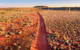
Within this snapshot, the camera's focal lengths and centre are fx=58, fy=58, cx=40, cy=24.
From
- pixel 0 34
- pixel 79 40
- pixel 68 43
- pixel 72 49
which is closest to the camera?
pixel 72 49

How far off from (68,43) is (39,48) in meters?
3.41

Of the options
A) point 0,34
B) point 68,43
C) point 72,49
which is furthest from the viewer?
point 0,34

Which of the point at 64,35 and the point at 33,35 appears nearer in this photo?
the point at 64,35

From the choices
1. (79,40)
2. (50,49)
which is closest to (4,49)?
(50,49)

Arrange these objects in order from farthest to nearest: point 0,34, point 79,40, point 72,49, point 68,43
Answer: point 0,34 < point 79,40 < point 68,43 < point 72,49

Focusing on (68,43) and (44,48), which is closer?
(44,48)

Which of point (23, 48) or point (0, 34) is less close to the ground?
point (0, 34)

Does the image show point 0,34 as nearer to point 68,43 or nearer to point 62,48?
point 62,48

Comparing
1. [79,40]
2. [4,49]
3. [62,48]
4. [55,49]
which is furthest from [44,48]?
[79,40]

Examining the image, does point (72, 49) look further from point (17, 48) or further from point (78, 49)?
point (17, 48)

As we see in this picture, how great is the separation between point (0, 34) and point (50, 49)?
7.81 meters

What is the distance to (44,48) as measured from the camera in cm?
625

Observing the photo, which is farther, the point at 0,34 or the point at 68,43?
the point at 0,34

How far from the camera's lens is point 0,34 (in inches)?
352
